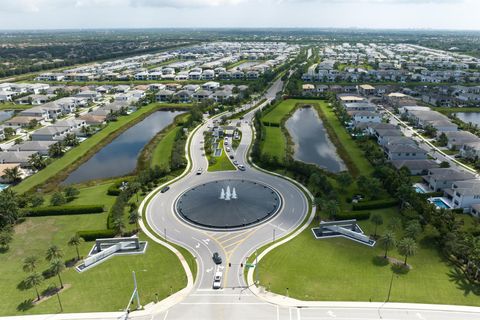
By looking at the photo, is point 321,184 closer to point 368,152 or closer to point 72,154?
point 368,152

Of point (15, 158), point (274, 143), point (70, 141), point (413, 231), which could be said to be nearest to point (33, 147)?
point (15, 158)

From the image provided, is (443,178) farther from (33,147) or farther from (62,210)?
(33,147)

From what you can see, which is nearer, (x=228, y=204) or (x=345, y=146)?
(x=228, y=204)

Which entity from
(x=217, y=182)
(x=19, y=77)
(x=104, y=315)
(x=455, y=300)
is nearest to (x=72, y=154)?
(x=217, y=182)

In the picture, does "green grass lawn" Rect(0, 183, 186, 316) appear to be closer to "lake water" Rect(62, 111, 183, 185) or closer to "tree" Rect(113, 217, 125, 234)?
"tree" Rect(113, 217, 125, 234)

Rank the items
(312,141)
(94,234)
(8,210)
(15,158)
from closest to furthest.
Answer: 1. (94,234)
2. (8,210)
3. (15,158)
4. (312,141)

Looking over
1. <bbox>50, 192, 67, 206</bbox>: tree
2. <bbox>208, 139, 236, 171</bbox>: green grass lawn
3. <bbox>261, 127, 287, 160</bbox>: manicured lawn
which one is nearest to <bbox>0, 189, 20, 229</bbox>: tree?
<bbox>50, 192, 67, 206</bbox>: tree
